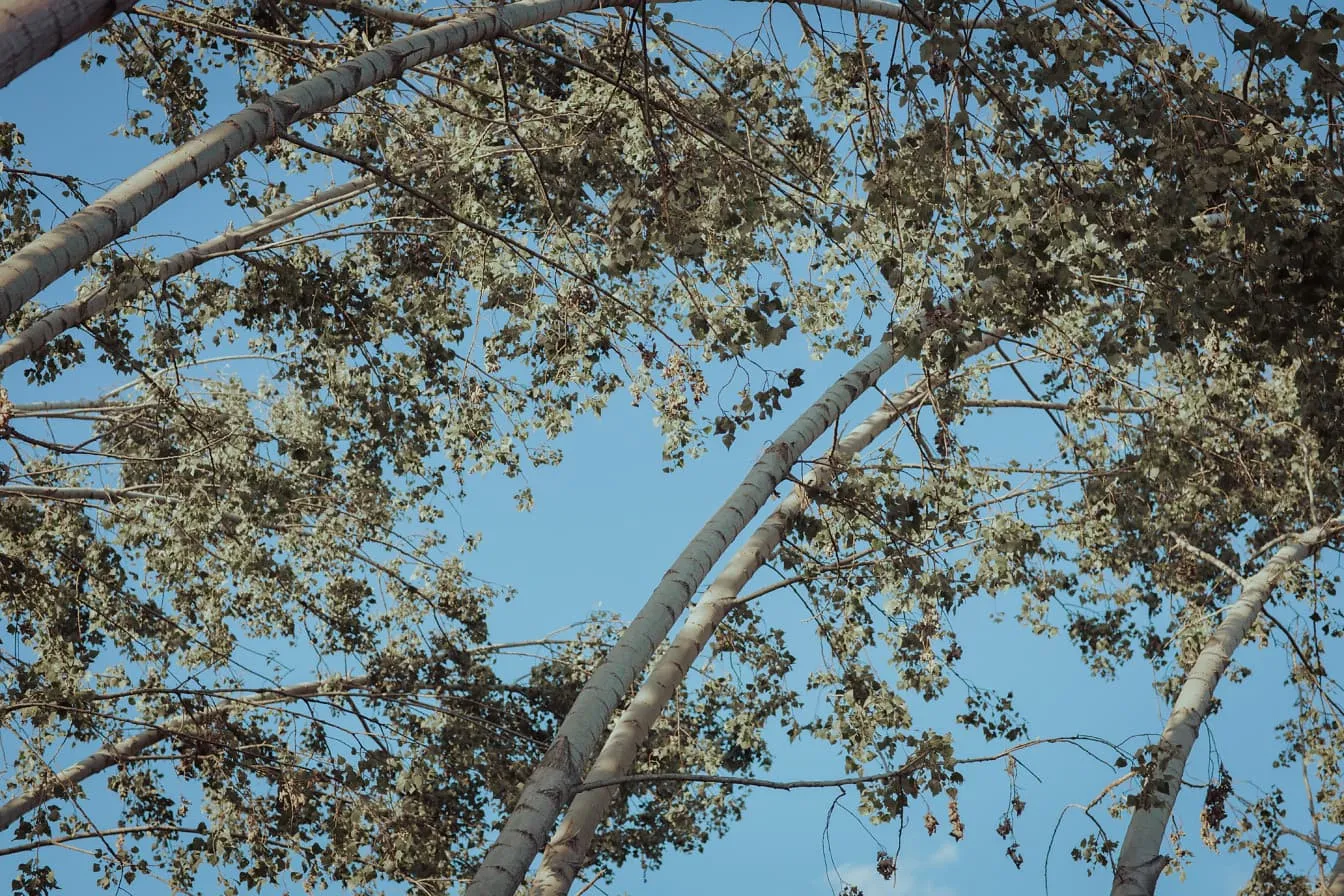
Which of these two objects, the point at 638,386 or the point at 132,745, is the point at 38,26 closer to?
the point at 638,386

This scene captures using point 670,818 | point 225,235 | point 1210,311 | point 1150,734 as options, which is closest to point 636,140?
point 225,235

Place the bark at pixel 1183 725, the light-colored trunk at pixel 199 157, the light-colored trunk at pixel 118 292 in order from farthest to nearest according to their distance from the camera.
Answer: the bark at pixel 1183 725, the light-colored trunk at pixel 118 292, the light-colored trunk at pixel 199 157

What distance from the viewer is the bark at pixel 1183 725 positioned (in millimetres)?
6277

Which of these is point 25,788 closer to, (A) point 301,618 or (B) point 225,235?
(A) point 301,618

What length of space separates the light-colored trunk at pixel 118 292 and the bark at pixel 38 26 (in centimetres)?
270

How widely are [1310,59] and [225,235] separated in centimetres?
614

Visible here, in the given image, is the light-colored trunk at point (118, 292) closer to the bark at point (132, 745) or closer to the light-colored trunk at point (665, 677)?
the bark at point (132, 745)

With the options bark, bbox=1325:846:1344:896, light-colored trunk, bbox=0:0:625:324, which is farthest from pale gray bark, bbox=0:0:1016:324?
bark, bbox=1325:846:1344:896

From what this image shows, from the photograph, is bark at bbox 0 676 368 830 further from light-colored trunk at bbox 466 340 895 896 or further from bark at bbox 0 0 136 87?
bark at bbox 0 0 136 87

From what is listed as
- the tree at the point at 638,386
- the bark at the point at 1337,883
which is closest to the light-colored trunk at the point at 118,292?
the tree at the point at 638,386

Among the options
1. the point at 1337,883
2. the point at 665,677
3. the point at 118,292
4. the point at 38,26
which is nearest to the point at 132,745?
the point at 118,292

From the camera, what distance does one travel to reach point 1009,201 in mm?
3807

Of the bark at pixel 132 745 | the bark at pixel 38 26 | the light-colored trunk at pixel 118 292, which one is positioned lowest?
the bark at pixel 38 26

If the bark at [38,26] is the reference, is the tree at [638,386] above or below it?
above
